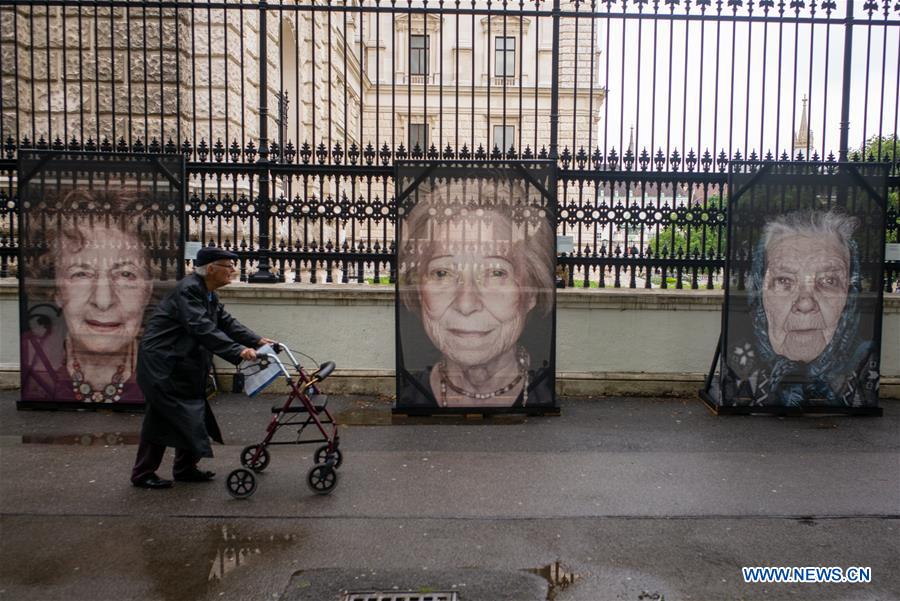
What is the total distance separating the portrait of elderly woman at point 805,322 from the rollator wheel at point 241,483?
490 centimetres

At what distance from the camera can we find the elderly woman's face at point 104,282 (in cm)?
716

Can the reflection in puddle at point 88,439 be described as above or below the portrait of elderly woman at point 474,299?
below

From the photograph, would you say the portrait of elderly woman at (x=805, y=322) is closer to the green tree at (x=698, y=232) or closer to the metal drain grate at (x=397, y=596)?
the green tree at (x=698, y=232)

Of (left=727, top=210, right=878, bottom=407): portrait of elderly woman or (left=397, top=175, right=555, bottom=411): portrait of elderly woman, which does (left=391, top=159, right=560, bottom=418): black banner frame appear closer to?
(left=397, top=175, right=555, bottom=411): portrait of elderly woman

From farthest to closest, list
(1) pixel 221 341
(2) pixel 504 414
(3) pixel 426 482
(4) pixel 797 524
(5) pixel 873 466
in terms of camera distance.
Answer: (2) pixel 504 414, (5) pixel 873 466, (3) pixel 426 482, (1) pixel 221 341, (4) pixel 797 524

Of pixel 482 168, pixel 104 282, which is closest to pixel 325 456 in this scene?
pixel 482 168

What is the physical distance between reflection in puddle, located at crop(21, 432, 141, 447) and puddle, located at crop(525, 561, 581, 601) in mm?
4073

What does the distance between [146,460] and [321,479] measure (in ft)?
4.32

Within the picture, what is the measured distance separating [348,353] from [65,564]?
167 inches

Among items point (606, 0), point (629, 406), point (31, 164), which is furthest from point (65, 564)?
point (606, 0)

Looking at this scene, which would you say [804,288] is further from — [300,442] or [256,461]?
[256,461]

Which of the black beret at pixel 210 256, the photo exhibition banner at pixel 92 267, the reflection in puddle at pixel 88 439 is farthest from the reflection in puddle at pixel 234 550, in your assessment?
the photo exhibition banner at pixel 92 267

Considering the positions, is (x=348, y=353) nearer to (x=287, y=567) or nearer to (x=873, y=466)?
(x=287, y=567)

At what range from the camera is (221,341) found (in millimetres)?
4863
